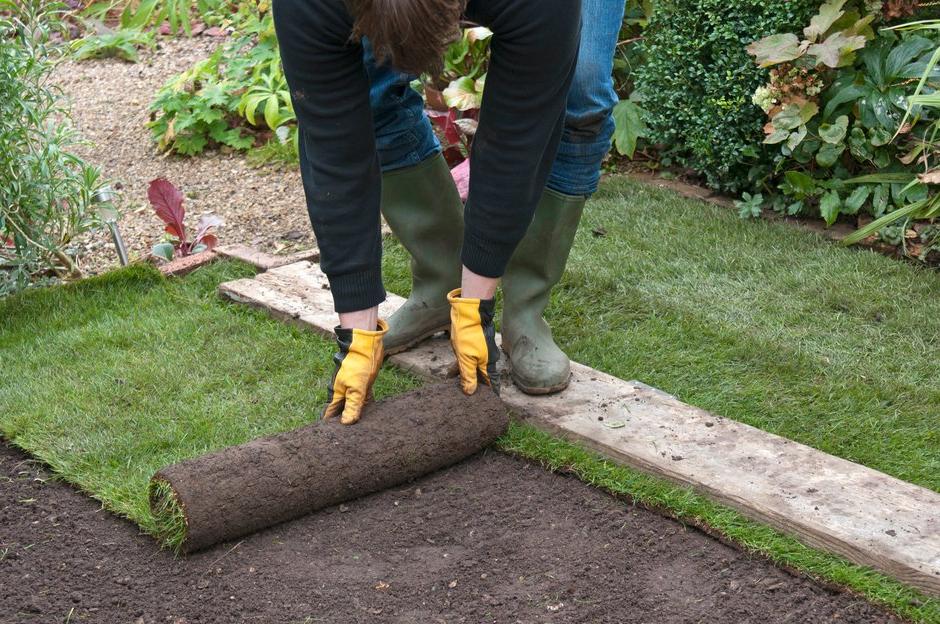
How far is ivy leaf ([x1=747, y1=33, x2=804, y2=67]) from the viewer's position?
3.91m

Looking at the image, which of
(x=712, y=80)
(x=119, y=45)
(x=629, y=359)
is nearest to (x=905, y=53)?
(x=712, y=80)

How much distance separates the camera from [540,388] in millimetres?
2770

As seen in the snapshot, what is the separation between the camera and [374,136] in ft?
7.78

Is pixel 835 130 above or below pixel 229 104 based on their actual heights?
above

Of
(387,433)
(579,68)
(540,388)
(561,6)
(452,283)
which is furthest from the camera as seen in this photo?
(452,283)

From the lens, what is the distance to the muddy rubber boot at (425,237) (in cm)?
292

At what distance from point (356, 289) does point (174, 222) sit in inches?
77.4

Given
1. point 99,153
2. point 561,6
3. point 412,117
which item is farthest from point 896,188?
point 99,153

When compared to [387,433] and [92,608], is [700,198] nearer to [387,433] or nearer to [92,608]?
[387,433]

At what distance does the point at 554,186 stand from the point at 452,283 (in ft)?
1.52

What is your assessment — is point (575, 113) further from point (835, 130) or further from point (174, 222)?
point (174, 222)

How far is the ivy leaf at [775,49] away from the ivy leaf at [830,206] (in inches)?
21.2

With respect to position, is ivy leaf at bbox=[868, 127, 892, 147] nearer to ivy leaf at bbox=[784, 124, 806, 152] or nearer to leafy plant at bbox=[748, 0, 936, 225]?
leafy plant at bbox=[748, 0, 936, 225]

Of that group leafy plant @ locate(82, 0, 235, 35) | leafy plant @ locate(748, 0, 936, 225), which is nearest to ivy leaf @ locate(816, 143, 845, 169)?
leafy plant @ locate(748, 0, 936, 225)
